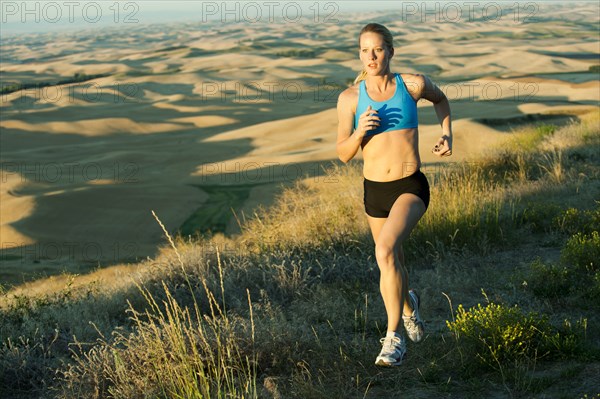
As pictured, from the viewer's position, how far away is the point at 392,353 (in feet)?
14.8

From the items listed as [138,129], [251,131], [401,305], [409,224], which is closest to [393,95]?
[409,224]

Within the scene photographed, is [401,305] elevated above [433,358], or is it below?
above

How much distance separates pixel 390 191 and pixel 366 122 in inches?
23.2

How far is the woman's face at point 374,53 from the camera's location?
183 inches

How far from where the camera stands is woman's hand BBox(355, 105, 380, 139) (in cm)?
443

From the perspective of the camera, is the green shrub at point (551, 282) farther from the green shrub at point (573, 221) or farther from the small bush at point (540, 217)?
the small bush at point (540, 217)

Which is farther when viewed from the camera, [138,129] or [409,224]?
[138,129]

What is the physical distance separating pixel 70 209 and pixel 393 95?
49.5 ft

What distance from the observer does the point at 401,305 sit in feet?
15.2

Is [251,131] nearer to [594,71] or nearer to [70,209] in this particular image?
[70,209]

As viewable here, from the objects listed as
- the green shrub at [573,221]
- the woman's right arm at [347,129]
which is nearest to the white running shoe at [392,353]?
the woman's right arm at [347,129]

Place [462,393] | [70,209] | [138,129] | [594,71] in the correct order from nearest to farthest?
[462,393], [70,209], [138,129], [594,71]

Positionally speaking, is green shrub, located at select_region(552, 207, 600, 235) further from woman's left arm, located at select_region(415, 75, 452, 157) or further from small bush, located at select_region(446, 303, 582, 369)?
woman's left arm, located at select_region(415, 75, 452, 157)

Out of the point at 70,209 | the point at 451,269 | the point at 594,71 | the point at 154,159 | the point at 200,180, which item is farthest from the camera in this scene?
the point at 594,71
